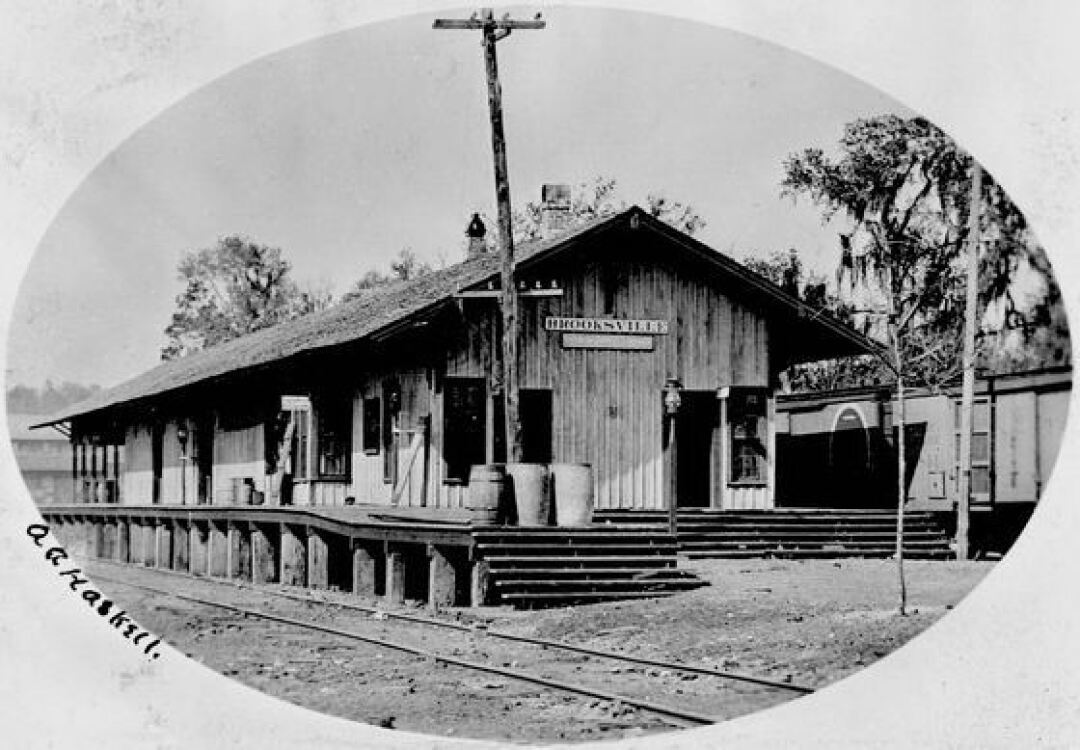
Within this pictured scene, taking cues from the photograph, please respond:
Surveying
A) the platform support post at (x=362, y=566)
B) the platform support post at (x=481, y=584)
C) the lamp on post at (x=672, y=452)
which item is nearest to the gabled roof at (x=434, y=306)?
the lamp on post at (x=672, y=452)

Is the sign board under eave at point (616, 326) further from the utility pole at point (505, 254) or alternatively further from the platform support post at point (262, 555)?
the platform support post at point (262, 555)

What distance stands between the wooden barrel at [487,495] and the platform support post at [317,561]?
13.8ft

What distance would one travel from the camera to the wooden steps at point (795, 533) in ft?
63.3

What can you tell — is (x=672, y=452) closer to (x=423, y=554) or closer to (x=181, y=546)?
(x=423, y=554)

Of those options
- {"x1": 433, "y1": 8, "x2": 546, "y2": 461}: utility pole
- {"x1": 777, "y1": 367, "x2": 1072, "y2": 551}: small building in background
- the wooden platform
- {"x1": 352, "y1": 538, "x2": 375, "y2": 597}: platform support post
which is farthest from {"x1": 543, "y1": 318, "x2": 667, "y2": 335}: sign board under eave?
{"x1": 352, "y1": 538, "x2": 375, "y2": 597}: platform support post

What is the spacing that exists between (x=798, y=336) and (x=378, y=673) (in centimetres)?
1212

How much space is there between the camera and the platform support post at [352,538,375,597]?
17875 mm

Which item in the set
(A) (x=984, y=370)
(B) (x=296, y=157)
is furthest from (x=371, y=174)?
(A) (x=984, y=370)

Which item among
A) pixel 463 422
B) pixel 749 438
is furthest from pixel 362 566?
pixel 749 438

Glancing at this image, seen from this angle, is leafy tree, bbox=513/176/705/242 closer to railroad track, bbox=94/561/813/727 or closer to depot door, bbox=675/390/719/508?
depot door, bbox=675/390/719/508

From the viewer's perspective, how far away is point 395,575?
56.0 feet

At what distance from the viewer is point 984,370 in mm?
22656

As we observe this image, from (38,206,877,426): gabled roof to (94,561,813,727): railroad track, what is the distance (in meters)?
4.12

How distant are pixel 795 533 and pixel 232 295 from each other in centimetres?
1863
